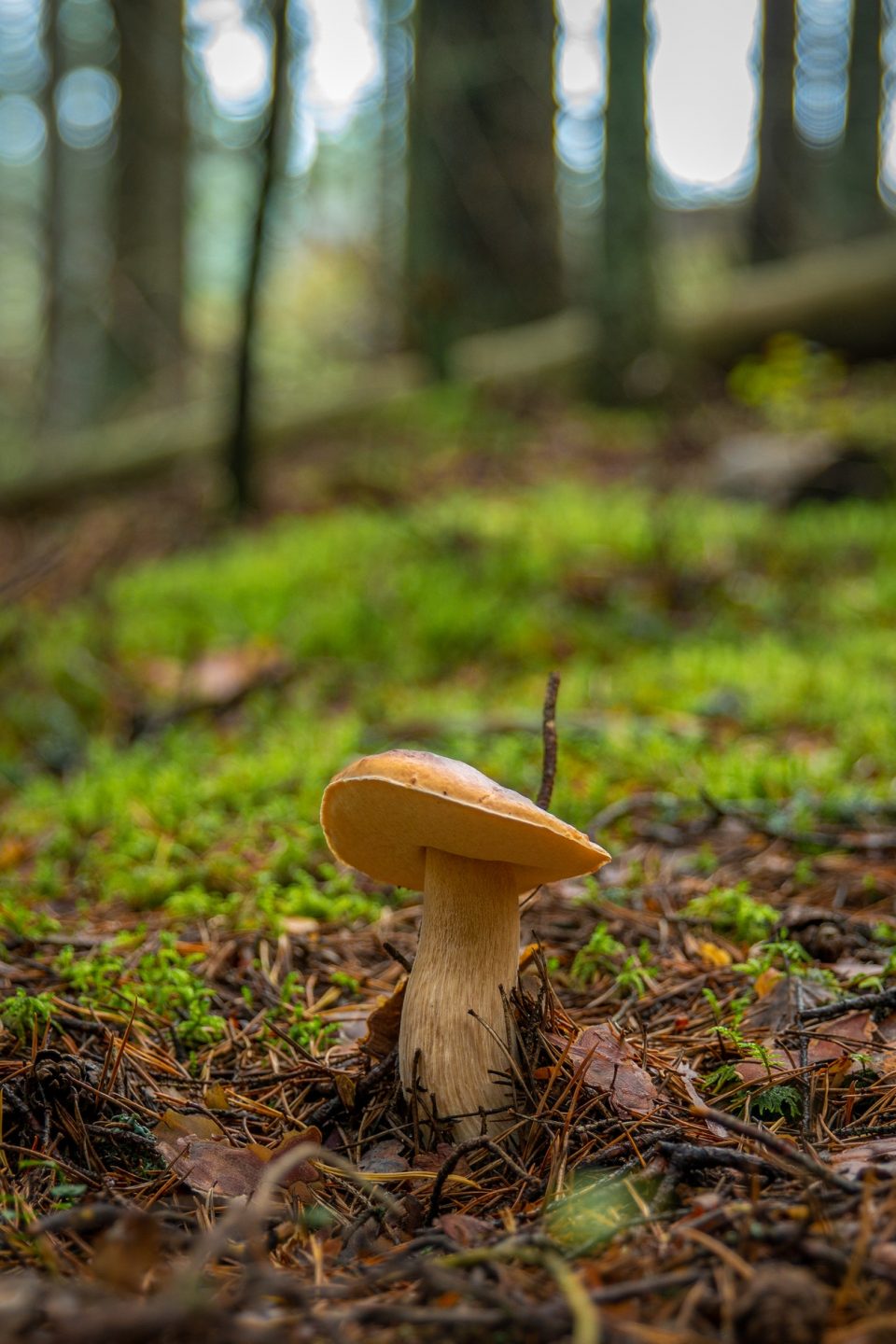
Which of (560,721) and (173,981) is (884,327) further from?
(173,981)

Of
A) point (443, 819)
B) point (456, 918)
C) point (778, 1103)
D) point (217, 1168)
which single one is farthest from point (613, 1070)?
point (217, 1168)

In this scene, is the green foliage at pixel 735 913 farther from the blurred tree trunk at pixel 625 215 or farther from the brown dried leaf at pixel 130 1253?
the blurred tree trunk at pixel 625 215

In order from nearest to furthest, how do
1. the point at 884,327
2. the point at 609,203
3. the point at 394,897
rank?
the point at 394,897, the point at 609,203, the point at 884,327

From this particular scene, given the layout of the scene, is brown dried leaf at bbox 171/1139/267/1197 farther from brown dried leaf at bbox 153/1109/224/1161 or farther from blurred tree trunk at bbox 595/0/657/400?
blurred tree trunk at bbox 595/0/657/400

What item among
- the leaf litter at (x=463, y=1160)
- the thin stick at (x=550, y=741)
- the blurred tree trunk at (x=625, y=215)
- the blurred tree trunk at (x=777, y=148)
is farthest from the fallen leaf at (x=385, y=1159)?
the blurred tree trunk at (x=777, y=148)

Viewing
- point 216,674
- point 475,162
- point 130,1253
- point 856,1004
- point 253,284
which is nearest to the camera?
point 130,1253

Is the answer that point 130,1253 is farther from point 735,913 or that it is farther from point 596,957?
point 735,913

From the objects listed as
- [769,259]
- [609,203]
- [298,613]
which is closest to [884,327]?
[609,203]
